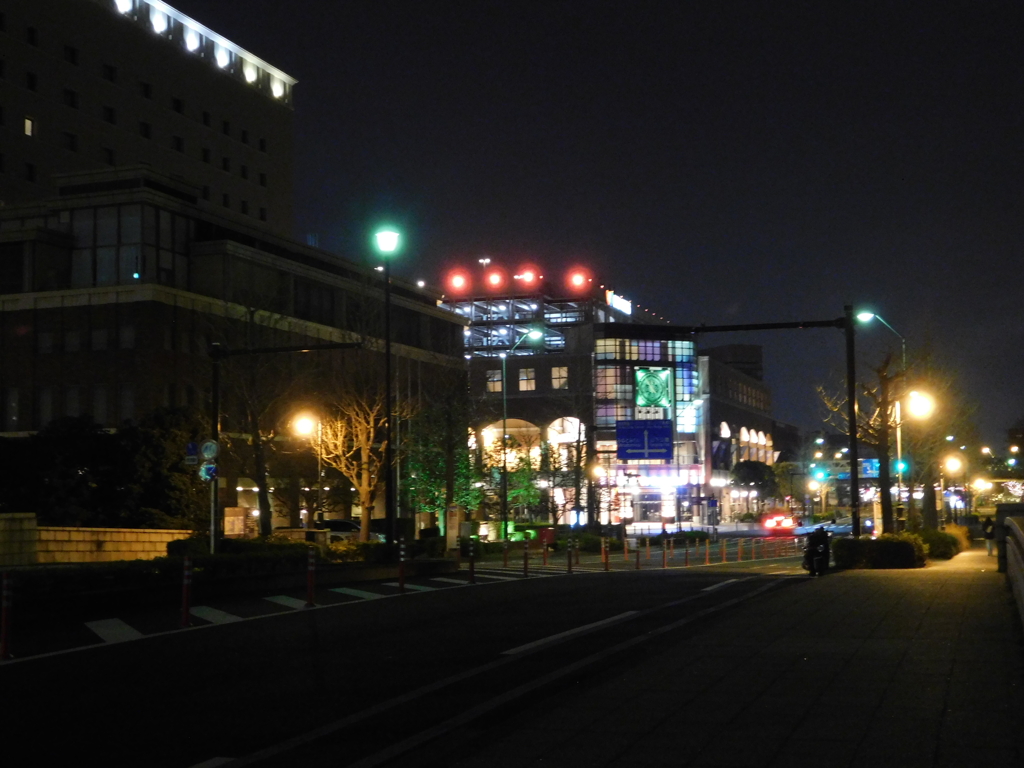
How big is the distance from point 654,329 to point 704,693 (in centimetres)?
1532

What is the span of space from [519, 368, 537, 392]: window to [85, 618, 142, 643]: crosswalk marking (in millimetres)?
Result: 89748

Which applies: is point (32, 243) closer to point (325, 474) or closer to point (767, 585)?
point (325, 474)

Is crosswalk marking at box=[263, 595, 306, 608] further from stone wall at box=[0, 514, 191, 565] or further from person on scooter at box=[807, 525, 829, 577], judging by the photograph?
person on scooter at box=[807, 525, 829, 577]

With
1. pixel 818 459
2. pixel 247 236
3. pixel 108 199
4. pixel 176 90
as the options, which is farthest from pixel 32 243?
pixel 818 459

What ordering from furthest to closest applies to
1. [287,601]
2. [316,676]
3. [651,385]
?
[651,385] < [287,601] < [316,676]

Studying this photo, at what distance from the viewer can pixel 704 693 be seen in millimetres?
9766

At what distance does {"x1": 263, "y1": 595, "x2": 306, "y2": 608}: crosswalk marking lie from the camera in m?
21.2

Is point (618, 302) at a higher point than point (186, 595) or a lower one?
higher

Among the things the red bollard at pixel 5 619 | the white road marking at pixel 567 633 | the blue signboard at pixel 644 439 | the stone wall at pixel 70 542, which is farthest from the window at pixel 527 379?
the red bollard at pixel 5 619

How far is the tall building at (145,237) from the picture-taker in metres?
56.6

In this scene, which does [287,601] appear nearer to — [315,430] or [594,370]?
[315,430]

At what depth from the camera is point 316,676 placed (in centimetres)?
1192

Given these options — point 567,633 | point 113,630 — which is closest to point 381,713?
point 567,633

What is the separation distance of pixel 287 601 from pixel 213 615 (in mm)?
2877
